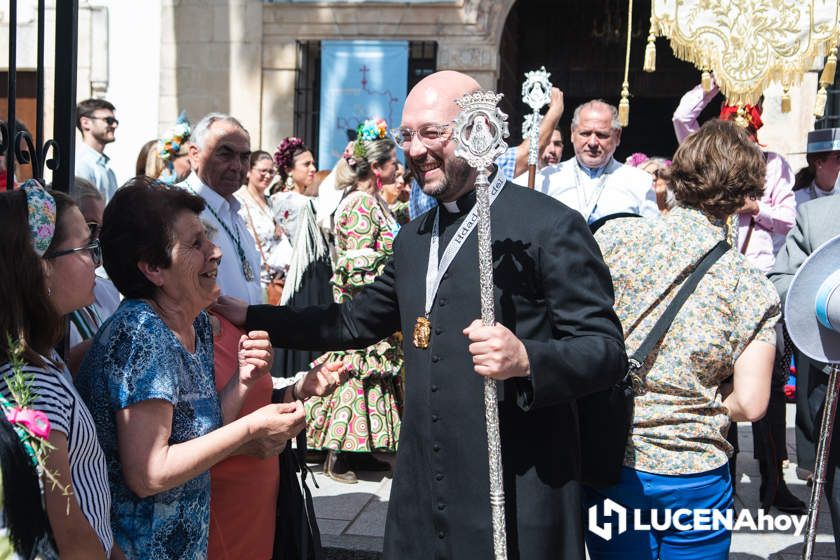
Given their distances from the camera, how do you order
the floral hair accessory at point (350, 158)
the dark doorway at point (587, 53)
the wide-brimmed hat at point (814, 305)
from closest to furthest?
the wide-brimmed hat at point (814, 305)
the floral hair accessory at point (350, 158)
the dark doorway at point (587, 53)

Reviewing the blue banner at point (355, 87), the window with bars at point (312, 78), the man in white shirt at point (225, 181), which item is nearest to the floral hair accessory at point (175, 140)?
the man in white shirt at point (225, 181)

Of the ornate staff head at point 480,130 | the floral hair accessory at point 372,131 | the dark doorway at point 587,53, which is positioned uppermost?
the dark doorway at point 587,53

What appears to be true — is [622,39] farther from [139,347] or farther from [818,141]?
[139,347]

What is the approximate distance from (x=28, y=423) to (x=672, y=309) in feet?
5.91

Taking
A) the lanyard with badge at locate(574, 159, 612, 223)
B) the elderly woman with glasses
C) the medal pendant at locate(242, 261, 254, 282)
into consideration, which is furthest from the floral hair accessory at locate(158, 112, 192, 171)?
the elderly woman with glasses

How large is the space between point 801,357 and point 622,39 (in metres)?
10.3

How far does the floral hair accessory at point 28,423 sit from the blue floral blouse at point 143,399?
0.99 ft

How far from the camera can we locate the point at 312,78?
40.6 ft

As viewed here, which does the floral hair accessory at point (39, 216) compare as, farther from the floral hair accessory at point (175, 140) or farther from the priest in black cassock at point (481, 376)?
the floral hair accessory at point (175, 140)

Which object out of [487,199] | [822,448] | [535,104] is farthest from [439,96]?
[535,104]

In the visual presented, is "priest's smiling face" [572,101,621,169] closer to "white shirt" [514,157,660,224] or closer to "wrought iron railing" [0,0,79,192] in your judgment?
"white shirt" [514,157,660,224]

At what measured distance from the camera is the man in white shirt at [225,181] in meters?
4.28

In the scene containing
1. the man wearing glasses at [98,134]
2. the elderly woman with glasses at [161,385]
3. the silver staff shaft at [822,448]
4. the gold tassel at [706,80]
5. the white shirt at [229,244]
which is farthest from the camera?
the man wearing glasses at [98,134]

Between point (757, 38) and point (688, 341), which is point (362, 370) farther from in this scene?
point (688, 341)
